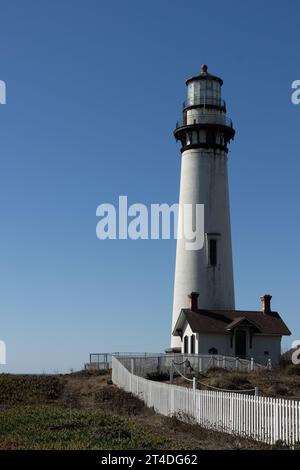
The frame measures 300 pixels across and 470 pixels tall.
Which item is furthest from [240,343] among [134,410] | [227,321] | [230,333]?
[134,410]

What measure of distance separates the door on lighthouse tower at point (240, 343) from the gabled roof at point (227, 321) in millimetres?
660

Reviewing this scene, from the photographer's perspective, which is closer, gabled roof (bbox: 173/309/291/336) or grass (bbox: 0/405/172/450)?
grass (bbox: 0/405/172/450)

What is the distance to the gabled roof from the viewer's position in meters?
37.2

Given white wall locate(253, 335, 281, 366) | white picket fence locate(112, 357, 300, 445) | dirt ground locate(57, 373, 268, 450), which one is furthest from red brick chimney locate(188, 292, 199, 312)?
white picket fence locate(112, 357, 300, 445)

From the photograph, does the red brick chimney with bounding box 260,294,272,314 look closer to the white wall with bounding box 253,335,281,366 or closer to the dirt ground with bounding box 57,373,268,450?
the white wall with bounding box 253,335,281,366

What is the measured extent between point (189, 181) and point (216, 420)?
25.2 meters

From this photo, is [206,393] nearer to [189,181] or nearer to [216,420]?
[216,420]

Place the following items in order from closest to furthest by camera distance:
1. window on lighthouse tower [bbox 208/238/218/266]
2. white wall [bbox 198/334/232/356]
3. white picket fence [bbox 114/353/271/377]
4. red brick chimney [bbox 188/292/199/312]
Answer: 1. white picket fence [bbox 114/353/271/377]
2. white wall [bbox 198/334/232/356]
3. red brick chimney [bbox 188/292/199/312]
4. window on lighthouse tower [bbox 208/238/218/266]

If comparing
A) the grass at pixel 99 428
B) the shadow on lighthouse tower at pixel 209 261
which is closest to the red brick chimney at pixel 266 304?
the shadow on lighthouse tower at pixel 209 261

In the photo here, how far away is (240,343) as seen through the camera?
1486 inches

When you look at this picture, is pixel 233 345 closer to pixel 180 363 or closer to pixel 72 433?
pixel 180 363

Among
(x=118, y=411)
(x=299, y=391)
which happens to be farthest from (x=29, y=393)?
(x=299, y=391)

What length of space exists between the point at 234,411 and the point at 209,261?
24.0 meters
